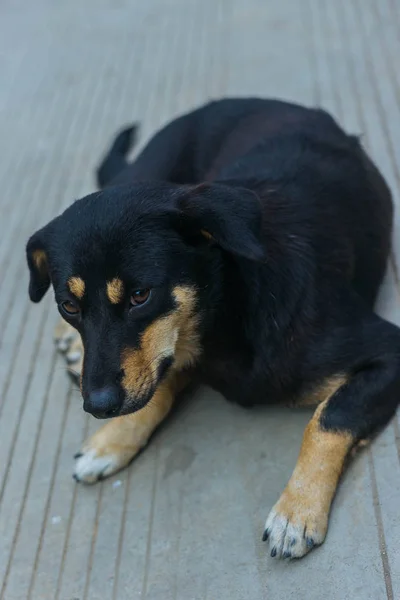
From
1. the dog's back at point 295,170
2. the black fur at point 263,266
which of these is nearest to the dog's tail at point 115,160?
the dog's back at point 295,170

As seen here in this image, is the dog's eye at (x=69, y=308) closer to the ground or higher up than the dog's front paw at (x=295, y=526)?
higher up

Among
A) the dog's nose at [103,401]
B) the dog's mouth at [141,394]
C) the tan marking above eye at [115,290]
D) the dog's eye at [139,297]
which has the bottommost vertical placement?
the dog's mouth at [141,394]

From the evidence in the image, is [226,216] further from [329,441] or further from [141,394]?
[329,441]

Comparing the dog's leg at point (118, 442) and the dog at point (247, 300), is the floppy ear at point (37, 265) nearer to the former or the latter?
the dog at point (247, 300)

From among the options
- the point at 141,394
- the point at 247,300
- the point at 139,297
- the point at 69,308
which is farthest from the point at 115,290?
the point at 247,300

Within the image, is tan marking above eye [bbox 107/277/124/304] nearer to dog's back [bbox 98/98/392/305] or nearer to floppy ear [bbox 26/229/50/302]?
floppy ear [bbox 26/229/50/302]

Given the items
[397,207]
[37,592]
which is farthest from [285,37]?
[37,592]

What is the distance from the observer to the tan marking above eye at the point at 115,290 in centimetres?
247

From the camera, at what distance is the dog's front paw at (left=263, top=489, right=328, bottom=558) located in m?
2.48

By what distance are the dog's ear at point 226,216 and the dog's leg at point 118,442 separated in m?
0.82

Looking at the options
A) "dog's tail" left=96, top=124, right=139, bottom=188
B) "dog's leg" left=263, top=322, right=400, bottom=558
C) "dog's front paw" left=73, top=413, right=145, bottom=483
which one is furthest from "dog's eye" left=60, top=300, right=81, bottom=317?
"dog's tail" left=96, top=124, right=139, bottom=188

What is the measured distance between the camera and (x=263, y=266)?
2.79 m

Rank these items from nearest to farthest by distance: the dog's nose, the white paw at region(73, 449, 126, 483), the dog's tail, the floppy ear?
1. the dog's nose
2. the floppy ear
3. the white paw at region(73, 449, 126, 483)
4. the dog's tail

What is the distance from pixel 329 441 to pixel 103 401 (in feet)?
2.73
